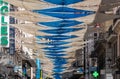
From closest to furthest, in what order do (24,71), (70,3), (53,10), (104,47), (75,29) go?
(70,3) → (53,10) → (75,29) → (104,47) → (24,71)

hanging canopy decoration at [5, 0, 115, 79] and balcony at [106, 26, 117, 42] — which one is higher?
hanging canopy decoration at [5, 0, 115, 79]

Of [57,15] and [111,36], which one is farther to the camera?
[111,36]

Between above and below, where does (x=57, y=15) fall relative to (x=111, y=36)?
above

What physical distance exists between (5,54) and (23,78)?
14.1 metres

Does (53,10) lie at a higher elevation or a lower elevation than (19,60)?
higher

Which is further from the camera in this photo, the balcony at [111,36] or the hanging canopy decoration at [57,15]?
the balcony at [111,36]

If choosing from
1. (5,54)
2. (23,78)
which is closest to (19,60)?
(23,78)

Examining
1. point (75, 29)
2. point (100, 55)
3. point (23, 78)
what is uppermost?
point (75, 29)

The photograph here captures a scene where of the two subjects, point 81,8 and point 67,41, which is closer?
point 81,8

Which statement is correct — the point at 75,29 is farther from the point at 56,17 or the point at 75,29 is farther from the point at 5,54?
the point at 5,54

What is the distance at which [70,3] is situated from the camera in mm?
13633

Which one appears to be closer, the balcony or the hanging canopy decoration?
the hanging canopy decoration

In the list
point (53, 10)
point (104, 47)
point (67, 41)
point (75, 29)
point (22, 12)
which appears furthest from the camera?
point (104, 47)

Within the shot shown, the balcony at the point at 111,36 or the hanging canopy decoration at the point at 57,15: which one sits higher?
the hanging canopy decoration at the point at 57,15
